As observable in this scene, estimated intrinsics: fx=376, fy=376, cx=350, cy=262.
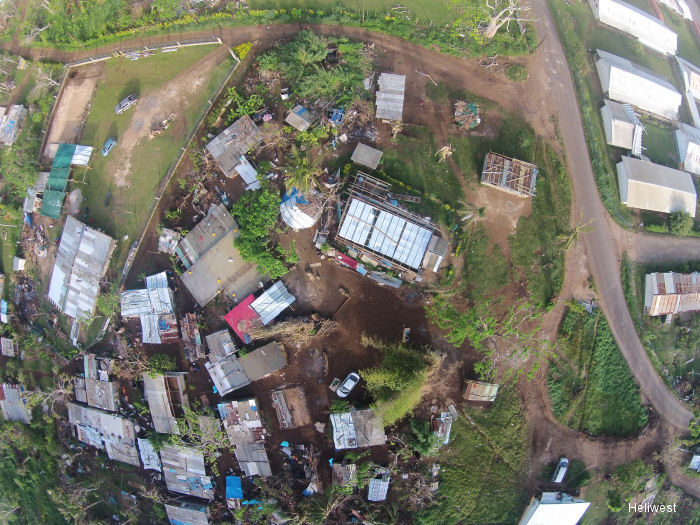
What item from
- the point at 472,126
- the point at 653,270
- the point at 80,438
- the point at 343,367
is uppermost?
the point at 472,126

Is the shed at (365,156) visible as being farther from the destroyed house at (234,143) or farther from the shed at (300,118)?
the destroyed house at (234,143)

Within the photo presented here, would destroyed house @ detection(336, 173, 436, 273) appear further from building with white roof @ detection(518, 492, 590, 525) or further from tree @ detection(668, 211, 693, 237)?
tree @ detection(668, 211, 693, 237)

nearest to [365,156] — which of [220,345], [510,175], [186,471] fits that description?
[510,175]

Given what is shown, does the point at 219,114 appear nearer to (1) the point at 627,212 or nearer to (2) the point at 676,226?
(1) the point at 627,212

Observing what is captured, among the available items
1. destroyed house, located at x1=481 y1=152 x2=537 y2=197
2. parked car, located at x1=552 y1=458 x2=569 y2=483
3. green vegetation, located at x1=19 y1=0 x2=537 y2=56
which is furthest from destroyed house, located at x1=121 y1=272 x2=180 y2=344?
parked car, located at x1=552 y1=458 x2=569 y2=483

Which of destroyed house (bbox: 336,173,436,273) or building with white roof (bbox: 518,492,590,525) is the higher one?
destroyed house (bbox: 336,173,436,273)

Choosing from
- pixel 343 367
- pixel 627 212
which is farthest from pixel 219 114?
pixel 627 212
